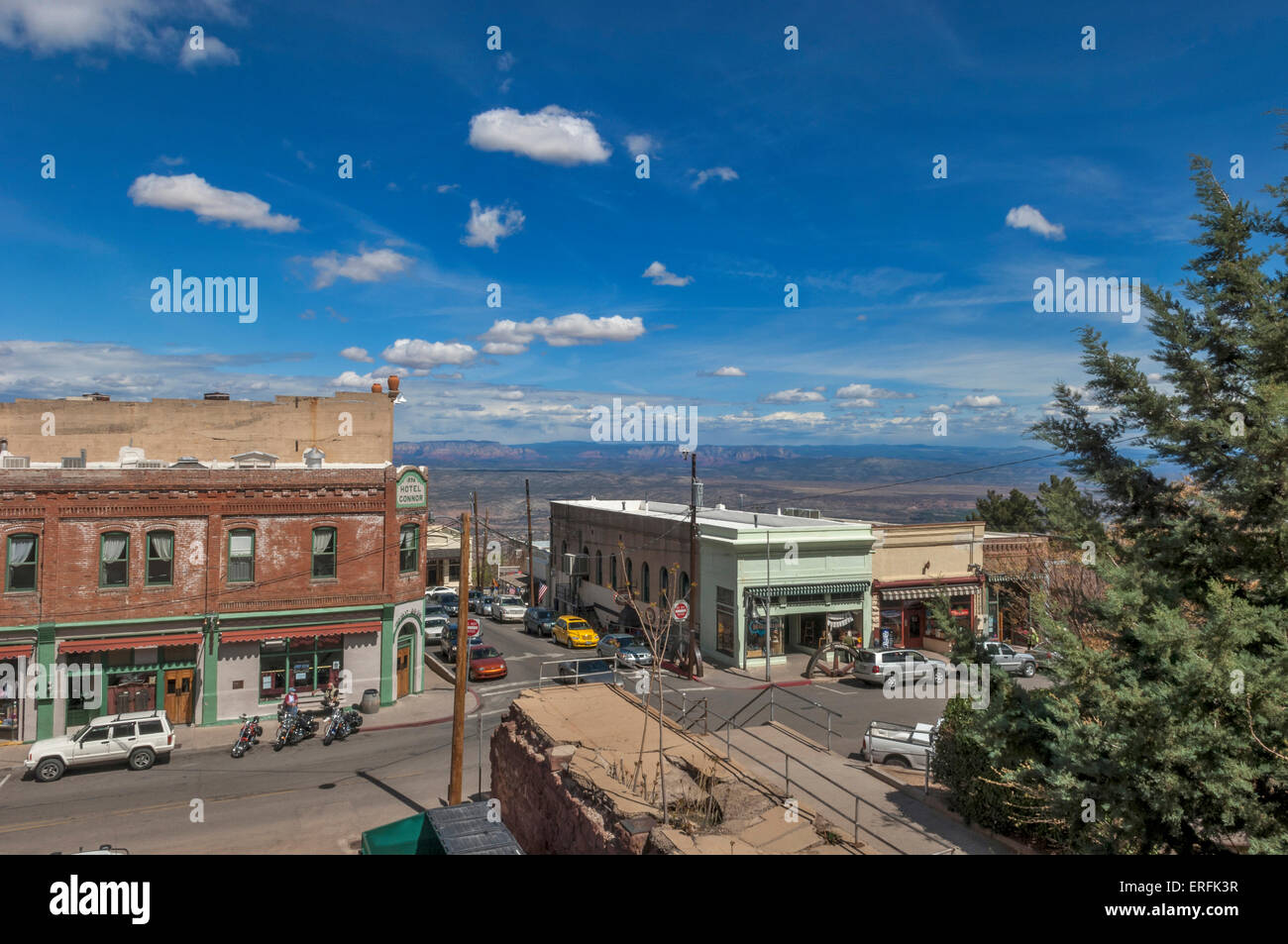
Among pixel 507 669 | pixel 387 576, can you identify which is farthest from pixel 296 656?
pixel 507 669

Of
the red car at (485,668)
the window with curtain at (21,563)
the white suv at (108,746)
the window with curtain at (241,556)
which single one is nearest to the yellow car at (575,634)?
the red car at (485,668)

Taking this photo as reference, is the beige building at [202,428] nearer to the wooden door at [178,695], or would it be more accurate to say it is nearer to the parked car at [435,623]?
the wooden door at [178,695]

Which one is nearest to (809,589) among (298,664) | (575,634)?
(575,634)

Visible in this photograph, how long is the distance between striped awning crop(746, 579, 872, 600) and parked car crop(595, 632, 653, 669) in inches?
235

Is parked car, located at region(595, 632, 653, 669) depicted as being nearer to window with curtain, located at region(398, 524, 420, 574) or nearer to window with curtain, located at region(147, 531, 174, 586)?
window with curtain, located at region(398, 524, 420, 574)

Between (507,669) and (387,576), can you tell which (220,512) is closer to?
(387,576)

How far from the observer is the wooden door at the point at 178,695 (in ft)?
93.0

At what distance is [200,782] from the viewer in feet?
74.6

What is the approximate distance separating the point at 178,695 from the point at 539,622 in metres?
23.0

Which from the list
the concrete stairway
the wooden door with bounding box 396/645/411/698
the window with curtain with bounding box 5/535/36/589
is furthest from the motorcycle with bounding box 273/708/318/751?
the concrete stairway

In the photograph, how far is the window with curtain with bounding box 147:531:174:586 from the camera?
2814 cm

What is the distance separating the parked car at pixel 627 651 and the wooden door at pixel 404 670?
363 inches

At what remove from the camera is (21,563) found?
2667cm
